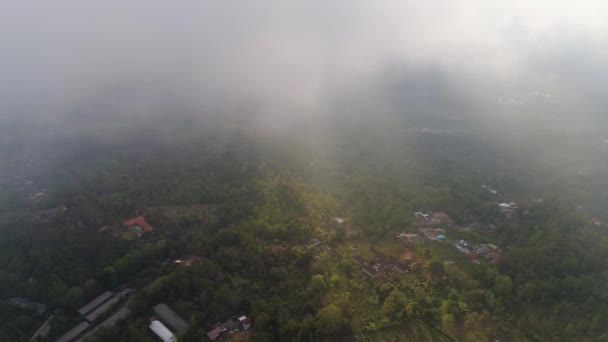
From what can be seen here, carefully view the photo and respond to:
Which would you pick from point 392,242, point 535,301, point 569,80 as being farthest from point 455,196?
point 569,80

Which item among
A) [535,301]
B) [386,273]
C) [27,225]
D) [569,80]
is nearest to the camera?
[535,301]

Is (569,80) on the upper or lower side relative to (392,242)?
upper

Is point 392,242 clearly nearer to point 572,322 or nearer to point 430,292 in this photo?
point 430,292

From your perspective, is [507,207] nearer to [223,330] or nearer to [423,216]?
[423,216]

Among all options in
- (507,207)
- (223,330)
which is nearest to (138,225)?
(223,330)

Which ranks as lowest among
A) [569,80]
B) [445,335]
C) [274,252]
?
[445,335]
